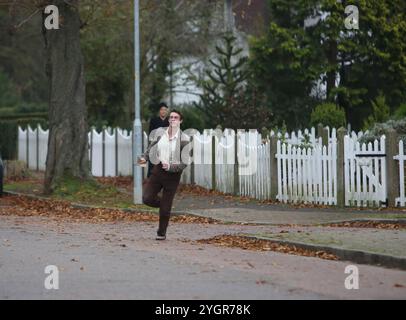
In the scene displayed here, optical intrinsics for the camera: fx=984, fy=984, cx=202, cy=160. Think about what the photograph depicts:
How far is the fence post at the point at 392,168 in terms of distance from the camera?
18703mm

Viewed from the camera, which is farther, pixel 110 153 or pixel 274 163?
pixel 110 153

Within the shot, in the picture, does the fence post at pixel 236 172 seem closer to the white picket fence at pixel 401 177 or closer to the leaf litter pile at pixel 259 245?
the white picket fence at pixel 401 177

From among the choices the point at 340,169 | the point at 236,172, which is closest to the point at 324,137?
the point at 236,172

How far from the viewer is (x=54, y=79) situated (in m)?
22.9

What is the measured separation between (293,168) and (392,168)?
7.92ft

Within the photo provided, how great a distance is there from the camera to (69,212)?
20.3 meters

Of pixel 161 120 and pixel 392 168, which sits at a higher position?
pixel 161 120

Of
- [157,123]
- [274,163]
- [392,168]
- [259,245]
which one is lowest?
[259,245]

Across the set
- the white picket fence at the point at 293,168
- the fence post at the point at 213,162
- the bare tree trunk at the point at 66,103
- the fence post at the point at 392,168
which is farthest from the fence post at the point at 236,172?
the fence post at the point at 392,168

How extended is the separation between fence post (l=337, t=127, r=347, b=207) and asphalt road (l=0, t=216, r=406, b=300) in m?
4.73

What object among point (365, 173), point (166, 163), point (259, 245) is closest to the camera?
point (259, 245)

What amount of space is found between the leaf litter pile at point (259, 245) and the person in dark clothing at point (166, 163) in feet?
2.49

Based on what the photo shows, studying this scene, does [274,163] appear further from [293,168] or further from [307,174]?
[307,174]
